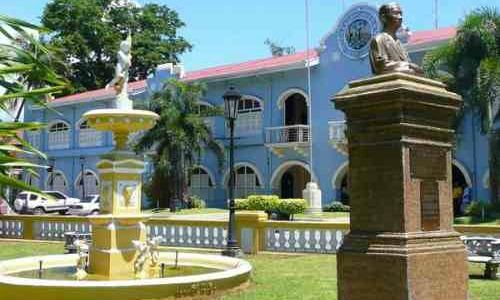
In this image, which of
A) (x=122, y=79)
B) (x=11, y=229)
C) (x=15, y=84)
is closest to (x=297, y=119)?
(x=11, y=229)

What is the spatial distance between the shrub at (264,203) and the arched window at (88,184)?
51.4ft

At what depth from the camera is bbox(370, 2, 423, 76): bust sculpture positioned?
20.8ft

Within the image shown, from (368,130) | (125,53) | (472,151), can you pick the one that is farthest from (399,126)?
(472,151)

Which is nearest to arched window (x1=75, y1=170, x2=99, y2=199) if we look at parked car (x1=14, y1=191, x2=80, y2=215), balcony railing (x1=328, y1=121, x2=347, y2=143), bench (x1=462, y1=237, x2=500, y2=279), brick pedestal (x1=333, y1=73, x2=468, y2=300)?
parked car (x1=14, y1=191, x2=80, y2=215)

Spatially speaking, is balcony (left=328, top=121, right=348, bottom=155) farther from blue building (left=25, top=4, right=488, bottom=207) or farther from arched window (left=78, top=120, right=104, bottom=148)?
arched window (left=78, top=120, right=104, bottom=148)

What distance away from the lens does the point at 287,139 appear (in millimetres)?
31047

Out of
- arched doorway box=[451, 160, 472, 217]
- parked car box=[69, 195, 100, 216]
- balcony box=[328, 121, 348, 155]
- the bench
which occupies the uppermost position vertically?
balcony box=[328, 121, 348, 155]

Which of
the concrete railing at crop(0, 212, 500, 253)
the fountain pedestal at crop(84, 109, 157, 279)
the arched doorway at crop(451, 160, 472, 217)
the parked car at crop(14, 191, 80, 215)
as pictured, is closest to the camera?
the fountain pedestal at crop(84, 109, 157, 279)

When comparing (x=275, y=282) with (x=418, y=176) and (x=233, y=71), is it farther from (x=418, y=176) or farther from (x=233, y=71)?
(x=233, y=71)

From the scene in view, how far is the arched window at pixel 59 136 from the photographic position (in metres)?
41.6

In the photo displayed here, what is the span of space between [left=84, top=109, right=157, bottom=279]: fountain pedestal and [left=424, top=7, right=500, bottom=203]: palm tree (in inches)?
589

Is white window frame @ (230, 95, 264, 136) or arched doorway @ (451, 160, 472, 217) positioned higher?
white window frame @ (230, 95, 264, 136)

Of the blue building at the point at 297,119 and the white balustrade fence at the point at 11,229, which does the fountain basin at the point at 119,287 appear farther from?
the blue building at the point at 297,119

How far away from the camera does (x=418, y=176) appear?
5.99 metres
